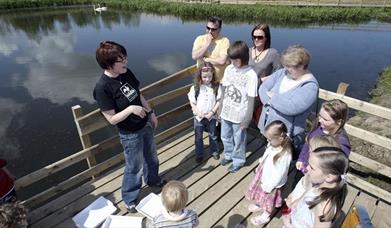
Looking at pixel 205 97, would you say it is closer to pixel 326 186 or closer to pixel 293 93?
pixel 293 93

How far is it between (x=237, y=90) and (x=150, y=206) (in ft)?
6.23

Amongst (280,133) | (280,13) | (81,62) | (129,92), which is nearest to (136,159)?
(129,92)

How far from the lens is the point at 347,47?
17062 mm

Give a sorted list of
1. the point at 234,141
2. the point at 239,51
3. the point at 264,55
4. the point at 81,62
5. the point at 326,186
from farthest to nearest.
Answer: the point at 81,62 → the point at 234,141 → the point at 264,55 → the point at 239,51 → the point at 326,186

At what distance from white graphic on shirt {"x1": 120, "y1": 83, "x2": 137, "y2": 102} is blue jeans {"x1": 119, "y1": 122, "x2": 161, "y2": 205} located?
450 mm

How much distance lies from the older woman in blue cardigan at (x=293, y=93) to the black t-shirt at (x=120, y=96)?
5.24 ft

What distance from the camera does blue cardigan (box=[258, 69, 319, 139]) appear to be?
3.13 meters

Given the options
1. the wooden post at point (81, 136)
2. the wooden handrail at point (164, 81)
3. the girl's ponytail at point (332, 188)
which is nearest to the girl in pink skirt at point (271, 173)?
the girl's ponytail at point (332, 188)

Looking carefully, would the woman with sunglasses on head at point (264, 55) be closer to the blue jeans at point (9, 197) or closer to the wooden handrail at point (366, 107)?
the wooden handrail at point (366, 107)

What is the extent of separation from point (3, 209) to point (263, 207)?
2.69 meters

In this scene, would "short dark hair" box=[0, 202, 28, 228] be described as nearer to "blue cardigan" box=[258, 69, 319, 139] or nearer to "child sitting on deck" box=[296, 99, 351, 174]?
"blue cardigan" box=[258, 69, 319, 139]

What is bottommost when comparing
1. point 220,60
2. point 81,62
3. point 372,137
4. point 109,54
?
point 81,62

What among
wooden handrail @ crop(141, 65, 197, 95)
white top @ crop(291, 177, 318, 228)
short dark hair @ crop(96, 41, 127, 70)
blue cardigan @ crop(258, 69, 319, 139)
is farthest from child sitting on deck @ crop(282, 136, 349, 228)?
wooden handrail @ crop(141, 65, 197, 95)

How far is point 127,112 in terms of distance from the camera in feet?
10.3
